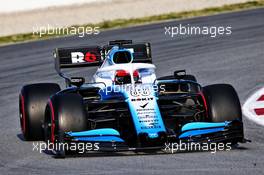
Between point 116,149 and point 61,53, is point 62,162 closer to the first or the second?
point 116,149

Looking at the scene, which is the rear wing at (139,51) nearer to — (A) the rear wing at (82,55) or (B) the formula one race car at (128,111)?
(A) the rear wing at (82,55)

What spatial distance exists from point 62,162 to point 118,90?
5.26 feet

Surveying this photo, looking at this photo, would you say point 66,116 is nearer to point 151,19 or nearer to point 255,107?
point 255,107

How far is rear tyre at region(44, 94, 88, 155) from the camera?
35.3 feet

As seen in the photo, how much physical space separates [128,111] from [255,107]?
3456 mm

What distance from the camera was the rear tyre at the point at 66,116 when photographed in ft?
35.3

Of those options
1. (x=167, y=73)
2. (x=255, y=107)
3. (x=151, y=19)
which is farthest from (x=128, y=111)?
(x=151, y=19)

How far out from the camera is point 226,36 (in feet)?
74.1

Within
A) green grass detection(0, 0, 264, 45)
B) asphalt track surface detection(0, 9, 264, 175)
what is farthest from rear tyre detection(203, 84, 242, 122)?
green grass detection(0, 0, 264, 45)

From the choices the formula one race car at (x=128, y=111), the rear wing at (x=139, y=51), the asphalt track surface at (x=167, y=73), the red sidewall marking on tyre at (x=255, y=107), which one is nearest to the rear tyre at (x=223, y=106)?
the formula one race car at (x=128, y=111)

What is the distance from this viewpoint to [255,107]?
46.1 feet

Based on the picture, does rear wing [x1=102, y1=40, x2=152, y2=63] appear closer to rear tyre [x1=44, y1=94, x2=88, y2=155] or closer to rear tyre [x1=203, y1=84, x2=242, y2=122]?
rear tyre [x1=203, y1=84, x2=242, y2=122]

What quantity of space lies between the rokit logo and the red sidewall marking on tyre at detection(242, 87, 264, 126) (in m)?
2.41

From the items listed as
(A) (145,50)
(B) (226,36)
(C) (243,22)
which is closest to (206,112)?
(A) (145,50)
